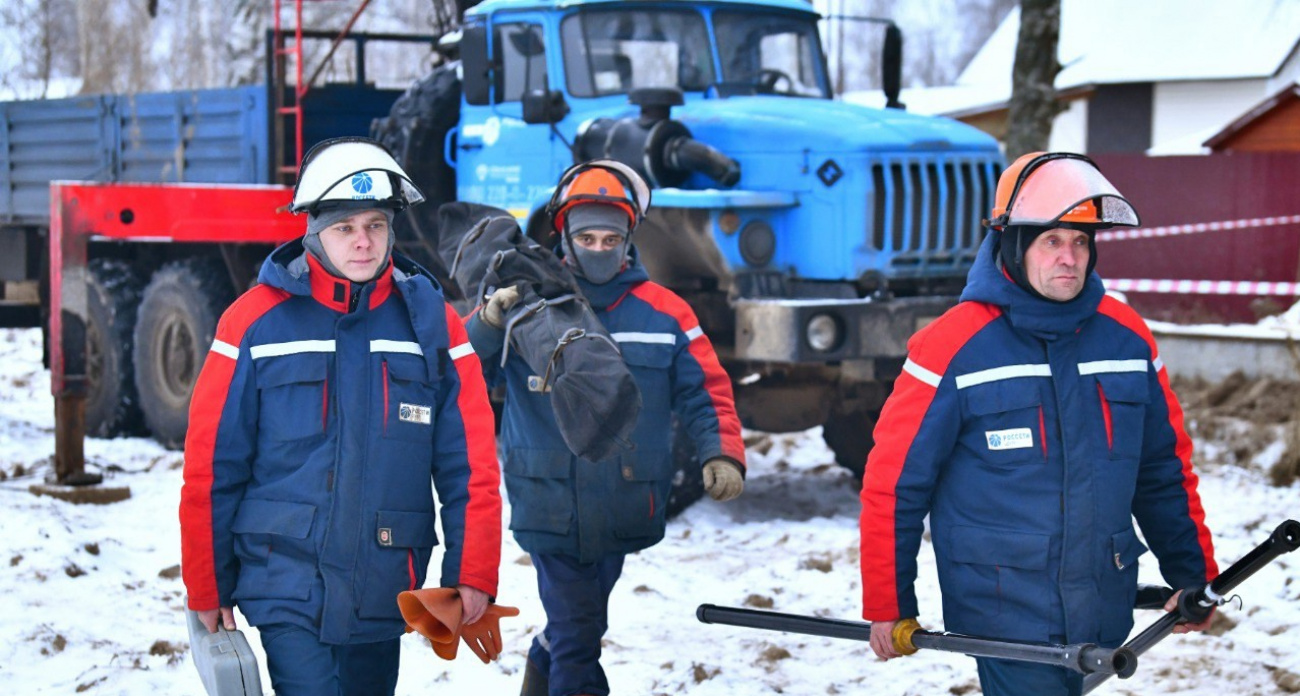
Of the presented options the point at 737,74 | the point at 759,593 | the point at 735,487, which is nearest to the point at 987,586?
the point at 735,487

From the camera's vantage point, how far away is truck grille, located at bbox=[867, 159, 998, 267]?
7.93 meters

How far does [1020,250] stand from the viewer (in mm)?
3654

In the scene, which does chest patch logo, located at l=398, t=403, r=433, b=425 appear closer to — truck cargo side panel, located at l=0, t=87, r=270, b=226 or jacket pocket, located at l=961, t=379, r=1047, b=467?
jacket pocket, located at l=961, t=379, r=1047, b=467

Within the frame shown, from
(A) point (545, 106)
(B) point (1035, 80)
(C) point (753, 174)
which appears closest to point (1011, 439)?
(C) point (753, 174)

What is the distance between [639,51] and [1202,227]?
1041cm

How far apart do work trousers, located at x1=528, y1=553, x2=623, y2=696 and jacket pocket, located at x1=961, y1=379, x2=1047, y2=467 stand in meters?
1.57

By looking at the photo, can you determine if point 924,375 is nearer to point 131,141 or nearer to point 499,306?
point 499,306

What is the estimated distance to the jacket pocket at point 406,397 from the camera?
370 centimetres

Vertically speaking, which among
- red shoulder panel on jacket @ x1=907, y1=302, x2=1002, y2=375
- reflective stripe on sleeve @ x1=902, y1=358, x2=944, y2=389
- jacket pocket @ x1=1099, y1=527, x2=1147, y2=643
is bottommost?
jacket pocket @ x1=1099, y1=527, x2=1147, y2=643

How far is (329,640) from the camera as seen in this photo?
359 cm

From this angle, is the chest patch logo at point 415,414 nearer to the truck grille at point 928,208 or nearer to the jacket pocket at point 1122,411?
the jacket pocket at point 1122,411

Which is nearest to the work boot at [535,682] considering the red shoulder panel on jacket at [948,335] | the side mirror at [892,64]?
the red shoulder panel on jacket at [948,335]

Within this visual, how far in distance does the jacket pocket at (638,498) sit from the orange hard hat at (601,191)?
72 centimetres

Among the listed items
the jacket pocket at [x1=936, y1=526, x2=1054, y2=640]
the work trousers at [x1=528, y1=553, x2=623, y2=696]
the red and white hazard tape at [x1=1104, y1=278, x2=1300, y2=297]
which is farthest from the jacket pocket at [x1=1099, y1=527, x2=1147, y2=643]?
the red and white hazard tape at [x1=1104, y1=278, x2=1300, y2=297]
